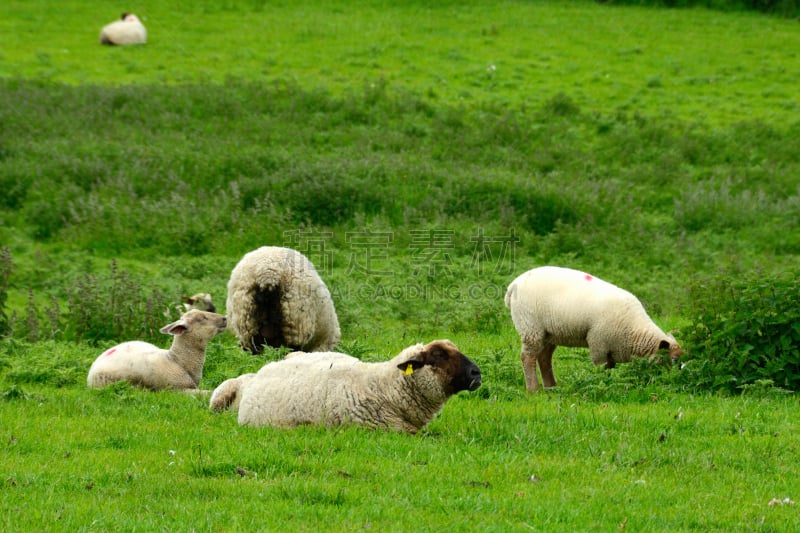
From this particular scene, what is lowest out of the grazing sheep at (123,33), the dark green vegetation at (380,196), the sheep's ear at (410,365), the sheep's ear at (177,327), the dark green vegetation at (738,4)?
the dark green vegetation at (380,196)

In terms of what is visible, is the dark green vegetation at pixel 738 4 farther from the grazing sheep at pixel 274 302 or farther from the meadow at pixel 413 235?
the grazing sheep at pixel 274 302

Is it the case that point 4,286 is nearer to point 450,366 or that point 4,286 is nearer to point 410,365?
point 410,365

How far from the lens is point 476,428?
8.58 meters

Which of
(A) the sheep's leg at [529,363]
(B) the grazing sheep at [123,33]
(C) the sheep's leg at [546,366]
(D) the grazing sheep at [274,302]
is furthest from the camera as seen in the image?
(B) the grazing sheep at [123,33]

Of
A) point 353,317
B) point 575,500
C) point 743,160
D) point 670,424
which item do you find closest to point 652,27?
point 743,160

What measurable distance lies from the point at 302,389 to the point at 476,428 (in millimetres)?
1543

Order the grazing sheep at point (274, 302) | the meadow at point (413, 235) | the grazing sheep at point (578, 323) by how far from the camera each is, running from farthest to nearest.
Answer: the grazing sheep at point (274, 302), the grazing sheep at point (578, 323), the meadow at point (413, 235)

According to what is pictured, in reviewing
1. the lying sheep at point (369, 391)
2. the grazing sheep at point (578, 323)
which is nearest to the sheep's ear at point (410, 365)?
the lying sheep at point (369, 391)

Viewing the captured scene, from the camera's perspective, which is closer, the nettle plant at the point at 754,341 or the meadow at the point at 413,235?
the meadow at the point at 413,235

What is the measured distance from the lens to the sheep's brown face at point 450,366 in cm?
822

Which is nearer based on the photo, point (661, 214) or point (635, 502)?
point (635, 502)

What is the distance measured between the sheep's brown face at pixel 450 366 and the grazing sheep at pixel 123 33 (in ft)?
91.4

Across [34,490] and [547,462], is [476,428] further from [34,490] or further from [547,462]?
[34,490]

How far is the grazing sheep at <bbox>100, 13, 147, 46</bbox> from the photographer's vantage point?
33.4 meters
